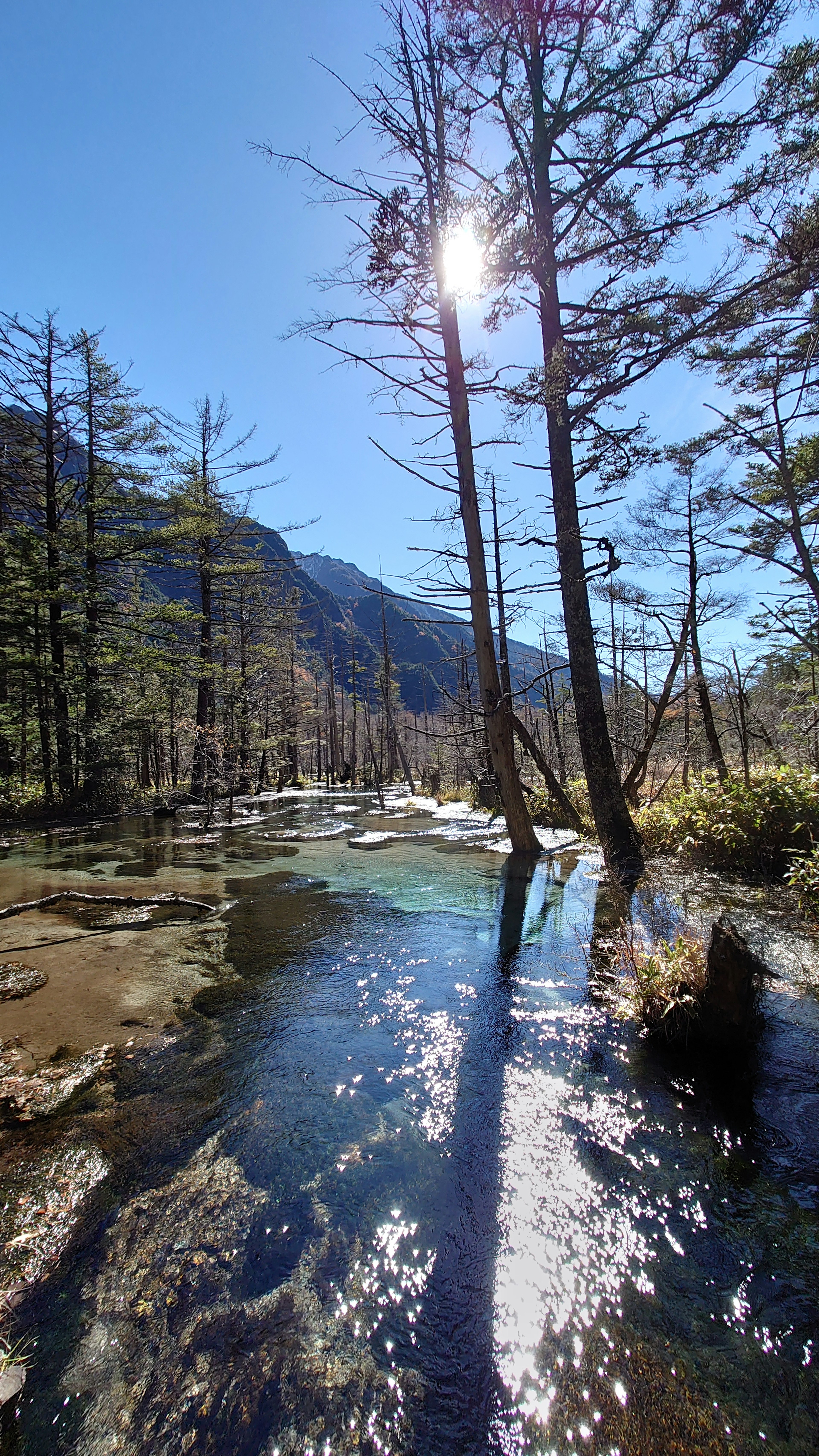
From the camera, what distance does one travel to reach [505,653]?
16938mm

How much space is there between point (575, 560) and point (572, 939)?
17.1 ft

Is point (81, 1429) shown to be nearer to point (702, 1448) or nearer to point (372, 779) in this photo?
point (702, 1448)

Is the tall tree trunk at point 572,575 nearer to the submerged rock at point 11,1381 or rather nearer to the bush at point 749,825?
the bush at point 749,825

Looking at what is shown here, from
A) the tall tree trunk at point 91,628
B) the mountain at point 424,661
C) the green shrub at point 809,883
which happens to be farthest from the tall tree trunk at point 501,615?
the tall tree trunk at point 91,628

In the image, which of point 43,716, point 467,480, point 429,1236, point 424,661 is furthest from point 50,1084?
point 424,661

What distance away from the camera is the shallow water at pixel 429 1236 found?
1574mm

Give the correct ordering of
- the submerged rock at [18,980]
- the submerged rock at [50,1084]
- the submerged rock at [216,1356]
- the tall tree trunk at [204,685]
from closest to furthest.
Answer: the submerged rock at [216,1356], the submerged rock at [50,1084], the submerged rock at [18,980], the tall tree trunk at [204,685]

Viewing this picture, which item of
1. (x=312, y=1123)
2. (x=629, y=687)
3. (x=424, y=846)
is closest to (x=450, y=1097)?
(x=312, y=1123)

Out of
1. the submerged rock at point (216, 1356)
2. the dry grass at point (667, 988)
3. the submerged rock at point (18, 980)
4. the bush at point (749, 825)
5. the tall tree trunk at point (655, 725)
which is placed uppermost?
the tall tree trunk at point (655, 725)

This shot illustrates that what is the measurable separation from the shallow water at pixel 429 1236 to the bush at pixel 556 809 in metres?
7.65

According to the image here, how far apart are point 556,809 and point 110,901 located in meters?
9.45

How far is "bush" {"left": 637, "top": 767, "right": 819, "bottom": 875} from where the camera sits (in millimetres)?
6637

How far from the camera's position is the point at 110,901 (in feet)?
21.8

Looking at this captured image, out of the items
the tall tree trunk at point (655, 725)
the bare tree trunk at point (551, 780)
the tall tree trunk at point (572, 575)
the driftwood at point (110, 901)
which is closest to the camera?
the driftwood at point (110, 901)
